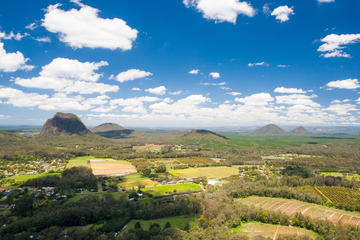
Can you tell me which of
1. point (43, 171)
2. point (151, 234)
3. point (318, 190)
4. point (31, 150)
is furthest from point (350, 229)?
point (31, 150)

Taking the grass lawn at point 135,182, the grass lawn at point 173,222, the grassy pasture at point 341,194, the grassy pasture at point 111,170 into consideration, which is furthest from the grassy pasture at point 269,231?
the grassy pasture at point 111,170

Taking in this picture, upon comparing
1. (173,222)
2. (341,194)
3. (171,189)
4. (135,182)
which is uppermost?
(135,182)

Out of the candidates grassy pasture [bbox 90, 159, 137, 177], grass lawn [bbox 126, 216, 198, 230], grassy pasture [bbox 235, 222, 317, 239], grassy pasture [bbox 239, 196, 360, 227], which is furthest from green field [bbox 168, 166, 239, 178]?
grassy pasture [bbox 235, 222, 317, 239]

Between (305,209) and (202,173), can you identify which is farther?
(202,173)

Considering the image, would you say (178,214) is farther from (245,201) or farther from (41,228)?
(41,228)

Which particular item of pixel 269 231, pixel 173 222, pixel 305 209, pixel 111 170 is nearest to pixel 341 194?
pixel 305 209

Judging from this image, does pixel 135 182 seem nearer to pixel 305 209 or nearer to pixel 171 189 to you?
pixel 171 189

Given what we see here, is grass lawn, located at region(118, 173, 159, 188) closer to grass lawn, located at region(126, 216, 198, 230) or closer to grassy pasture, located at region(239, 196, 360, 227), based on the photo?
grass lawn, located at region(126, 216, 198, 230)
